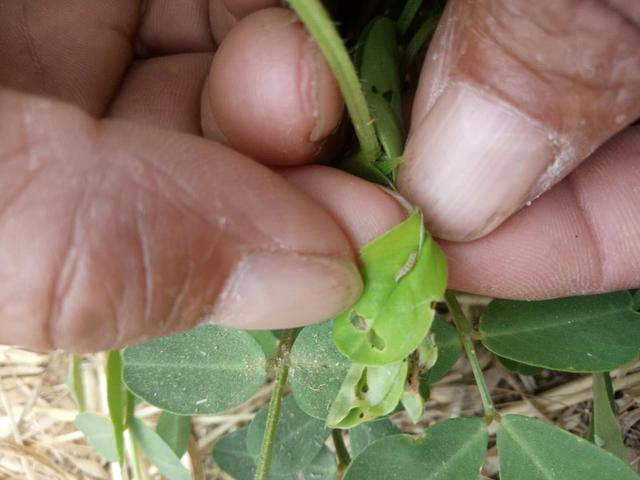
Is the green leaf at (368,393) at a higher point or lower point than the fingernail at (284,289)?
lower

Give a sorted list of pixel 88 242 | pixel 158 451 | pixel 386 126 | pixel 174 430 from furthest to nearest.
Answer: pixel 174 430, pixel 158 451, pixel 386 126, pixel 88 242

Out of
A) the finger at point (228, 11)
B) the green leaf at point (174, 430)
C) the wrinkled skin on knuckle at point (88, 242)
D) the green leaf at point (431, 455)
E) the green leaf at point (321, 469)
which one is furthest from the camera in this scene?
the green leaf at point (174, 430)

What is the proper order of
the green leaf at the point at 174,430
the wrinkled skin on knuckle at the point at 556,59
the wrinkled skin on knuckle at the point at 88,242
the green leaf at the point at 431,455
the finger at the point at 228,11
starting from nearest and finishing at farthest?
the wrinkled skin on knuckle at the point at 88,242 → the wrinkled skin on knuckle at the point at 556,59 → the green leaf at the point at 431,455 → the finger at the point at 228,11 → the green leaf at the point at 174,430

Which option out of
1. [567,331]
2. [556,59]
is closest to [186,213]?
[556,59]

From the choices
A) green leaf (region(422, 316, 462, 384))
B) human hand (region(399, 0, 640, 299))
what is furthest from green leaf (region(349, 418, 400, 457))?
human hand (region(399, 0, 640, 299))

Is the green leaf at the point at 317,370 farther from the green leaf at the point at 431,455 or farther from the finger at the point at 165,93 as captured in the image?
the finger at the point at 165,93

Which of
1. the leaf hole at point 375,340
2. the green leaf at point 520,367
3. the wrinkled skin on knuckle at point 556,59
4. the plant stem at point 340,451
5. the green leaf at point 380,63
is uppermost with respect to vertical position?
the wrinkled skin on knuckle at point 556,59

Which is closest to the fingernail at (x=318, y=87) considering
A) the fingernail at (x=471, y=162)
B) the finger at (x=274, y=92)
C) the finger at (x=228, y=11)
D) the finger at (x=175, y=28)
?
the finger at (x=274, y=92)

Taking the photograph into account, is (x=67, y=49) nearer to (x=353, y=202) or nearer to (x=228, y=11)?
(x=228, y=11)

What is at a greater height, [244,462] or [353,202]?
[353,202]
